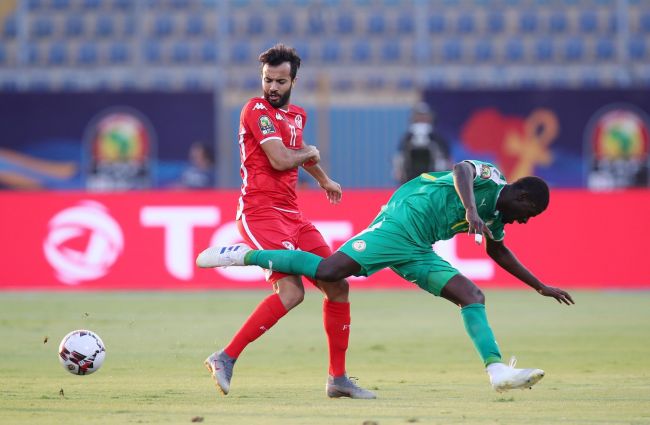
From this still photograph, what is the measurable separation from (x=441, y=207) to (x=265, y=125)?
1.23 meters

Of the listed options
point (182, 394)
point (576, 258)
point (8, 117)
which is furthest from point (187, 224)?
point (182, 394)

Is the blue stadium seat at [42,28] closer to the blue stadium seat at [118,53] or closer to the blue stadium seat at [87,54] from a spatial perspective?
the blue stadium seat at [87,54]

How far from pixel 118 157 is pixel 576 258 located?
10.0 metres

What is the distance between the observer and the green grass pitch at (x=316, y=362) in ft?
22.4

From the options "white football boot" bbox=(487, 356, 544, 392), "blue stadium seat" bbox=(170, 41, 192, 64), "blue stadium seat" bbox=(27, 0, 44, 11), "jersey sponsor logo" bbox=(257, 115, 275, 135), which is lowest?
"white football boot" bbox=(487, 356, 544, 392)

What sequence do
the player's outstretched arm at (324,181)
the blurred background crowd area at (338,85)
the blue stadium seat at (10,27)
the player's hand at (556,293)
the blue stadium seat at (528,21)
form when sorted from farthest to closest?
the blue stadium seat at (528,21) < the blue stadium seat at (10,27) < the blurred background crowd area at (338,85) < the player's outstretched arm at (324,181) < the player's hand at (556,293)

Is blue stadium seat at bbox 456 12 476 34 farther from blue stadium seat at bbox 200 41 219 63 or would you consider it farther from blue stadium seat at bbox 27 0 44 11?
blue stadium seat at bbox 27 0 44 11

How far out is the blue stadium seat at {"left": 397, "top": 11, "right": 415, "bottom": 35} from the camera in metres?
28.1

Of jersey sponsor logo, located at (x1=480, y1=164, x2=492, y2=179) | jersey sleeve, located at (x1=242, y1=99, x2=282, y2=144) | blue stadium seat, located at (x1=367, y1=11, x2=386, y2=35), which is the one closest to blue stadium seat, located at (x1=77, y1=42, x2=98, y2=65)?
blue stadium seat, located at (x1=367, y1=11, x2=386, y2=35)

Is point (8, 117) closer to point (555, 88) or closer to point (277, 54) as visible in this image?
point (555, 88)

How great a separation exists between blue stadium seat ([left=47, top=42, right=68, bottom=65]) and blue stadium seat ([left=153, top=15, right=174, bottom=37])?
2.10 metres

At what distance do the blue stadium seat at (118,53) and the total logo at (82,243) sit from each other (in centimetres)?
1057

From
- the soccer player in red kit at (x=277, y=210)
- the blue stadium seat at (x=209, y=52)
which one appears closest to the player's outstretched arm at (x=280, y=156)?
the soccer player in red kit at (x=277, y=210)

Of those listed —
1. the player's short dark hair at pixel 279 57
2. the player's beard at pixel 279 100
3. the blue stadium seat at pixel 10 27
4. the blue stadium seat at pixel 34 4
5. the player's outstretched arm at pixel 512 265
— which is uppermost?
the blue stadium seat at pixel 34 4
